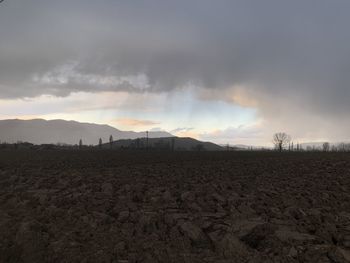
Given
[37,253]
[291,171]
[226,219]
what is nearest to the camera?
[37,253]

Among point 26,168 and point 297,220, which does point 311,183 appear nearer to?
point 297,220

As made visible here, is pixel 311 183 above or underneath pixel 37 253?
above

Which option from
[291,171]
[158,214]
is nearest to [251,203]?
[158,214]

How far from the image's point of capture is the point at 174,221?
11281mm

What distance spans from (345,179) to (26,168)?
14788mm

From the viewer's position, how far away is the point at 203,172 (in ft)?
69.8

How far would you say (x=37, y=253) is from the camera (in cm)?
1014

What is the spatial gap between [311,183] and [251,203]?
221 inches

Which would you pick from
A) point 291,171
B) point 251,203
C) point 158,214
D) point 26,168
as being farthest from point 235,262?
point 26,168

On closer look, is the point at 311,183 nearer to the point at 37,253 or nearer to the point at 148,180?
the point at 148,180

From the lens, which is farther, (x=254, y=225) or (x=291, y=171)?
(x=291, y=171)

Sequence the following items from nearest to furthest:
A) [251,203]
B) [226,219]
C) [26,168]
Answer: [226,219] → [251,203] → [26,168]

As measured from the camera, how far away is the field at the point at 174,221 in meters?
9.36

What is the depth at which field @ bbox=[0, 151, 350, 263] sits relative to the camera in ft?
30.7
